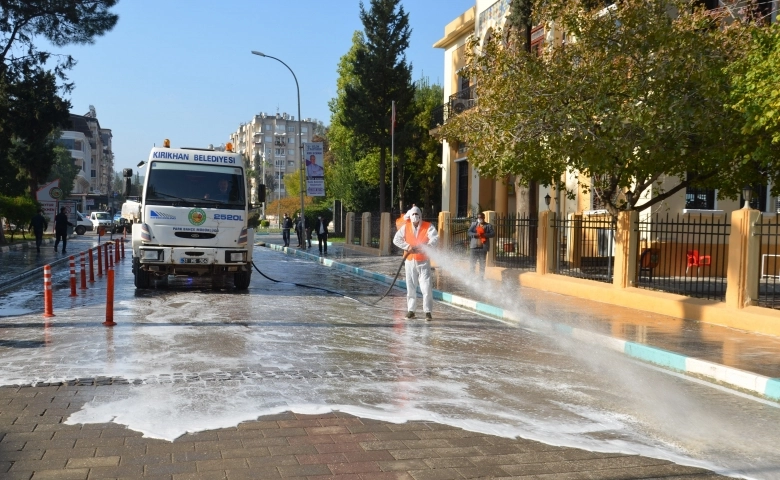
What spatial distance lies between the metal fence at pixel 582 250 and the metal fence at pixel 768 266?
3.16 meters

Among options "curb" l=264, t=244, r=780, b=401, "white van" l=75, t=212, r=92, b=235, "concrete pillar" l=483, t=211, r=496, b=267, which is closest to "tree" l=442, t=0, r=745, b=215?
"curb" l=264, t=244, r=780, b=401

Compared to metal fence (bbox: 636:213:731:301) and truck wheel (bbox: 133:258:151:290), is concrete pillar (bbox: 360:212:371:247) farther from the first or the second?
truck wheel (bbox: 133:258:151:290)

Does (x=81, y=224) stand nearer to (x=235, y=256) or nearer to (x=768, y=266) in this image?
(x=235, y=256)

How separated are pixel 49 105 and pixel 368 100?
1568 cm

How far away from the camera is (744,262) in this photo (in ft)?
38.3

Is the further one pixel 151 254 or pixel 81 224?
pixel 81 224

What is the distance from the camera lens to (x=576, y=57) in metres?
15.1

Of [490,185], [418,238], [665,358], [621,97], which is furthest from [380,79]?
[665,358]

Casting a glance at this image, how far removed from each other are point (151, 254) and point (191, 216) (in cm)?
110

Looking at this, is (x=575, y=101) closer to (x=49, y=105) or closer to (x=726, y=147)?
(x=726, y=147)

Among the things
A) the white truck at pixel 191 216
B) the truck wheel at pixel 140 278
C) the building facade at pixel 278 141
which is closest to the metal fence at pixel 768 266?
the white truck at pixel 191 216

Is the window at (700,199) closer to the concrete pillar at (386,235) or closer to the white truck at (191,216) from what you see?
the white truck at (191,216)

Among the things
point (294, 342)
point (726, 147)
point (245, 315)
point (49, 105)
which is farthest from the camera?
point (49, 105)

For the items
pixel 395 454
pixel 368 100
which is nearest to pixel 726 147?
pixel 395 454
